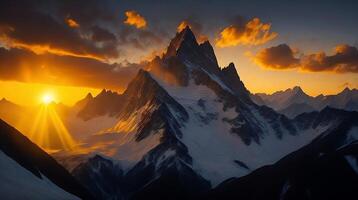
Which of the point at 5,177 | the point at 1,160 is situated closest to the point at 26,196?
the point at 5,177

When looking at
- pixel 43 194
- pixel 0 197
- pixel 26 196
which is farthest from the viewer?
pixel 43 194

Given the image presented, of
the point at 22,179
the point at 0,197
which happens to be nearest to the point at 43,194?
the point at 22,179

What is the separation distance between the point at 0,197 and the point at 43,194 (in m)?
27.5

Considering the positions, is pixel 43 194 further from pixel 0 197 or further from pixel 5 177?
pixel 0 197

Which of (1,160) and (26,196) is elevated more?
(1,160)

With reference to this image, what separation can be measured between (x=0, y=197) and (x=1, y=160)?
32.0 m

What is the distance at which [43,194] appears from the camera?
641 feet

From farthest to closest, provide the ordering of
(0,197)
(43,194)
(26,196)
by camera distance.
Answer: (43,194), (26,196), (0,197)

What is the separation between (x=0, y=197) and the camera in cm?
16875

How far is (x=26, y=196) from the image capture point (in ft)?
594

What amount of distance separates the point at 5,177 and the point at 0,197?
59.8 feet

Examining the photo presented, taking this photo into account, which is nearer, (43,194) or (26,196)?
(26,196)

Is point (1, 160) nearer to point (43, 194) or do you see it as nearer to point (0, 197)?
point (43, 194)

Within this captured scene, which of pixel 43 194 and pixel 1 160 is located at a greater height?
pixel 1 160
